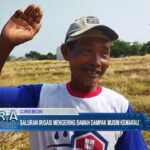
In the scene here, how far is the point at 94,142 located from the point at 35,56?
65975 millimetres

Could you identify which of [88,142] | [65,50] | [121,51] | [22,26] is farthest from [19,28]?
[121,51]

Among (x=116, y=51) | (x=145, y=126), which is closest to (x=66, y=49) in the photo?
(x=145, y=126)

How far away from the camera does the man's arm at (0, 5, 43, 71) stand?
2.18 m

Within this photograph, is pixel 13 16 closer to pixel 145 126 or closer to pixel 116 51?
pixel 145 126

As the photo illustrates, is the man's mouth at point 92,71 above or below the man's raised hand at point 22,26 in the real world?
below

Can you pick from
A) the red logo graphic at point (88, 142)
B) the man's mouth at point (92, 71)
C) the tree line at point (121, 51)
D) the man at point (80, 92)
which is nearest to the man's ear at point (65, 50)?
the man at point (80, 92)

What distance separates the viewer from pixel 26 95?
92.7 inches

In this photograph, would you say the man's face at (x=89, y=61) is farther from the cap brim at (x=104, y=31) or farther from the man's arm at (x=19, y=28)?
the man's arm at (x=19, y=28)

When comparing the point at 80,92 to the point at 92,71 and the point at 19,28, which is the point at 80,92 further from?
the point at 19,28

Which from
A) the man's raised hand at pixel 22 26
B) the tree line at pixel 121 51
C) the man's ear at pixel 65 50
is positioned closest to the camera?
the man's raised hand at pixel 22 26

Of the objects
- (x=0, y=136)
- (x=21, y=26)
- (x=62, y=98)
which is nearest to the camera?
(x=21, y=26)

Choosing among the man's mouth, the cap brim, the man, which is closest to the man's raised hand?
the man

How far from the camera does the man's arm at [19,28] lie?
85.8 inches

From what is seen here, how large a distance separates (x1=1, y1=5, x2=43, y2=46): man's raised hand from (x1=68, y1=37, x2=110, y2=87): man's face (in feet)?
0.81
